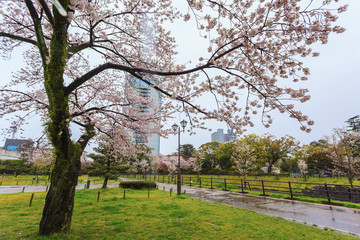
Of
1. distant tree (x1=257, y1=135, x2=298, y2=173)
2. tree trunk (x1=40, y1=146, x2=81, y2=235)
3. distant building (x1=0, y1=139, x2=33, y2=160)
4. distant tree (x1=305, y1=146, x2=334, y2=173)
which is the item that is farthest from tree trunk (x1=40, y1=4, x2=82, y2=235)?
distant tree (x1=305, y1=146, x2=334, y2=173)

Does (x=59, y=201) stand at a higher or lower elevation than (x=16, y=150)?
lower

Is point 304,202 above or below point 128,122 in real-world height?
below

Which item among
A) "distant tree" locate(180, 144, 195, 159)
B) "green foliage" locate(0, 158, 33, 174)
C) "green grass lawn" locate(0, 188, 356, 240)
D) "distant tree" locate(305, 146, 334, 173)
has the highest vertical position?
"distant tree" locate(180, 144, 195, 159)

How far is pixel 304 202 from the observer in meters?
10.1

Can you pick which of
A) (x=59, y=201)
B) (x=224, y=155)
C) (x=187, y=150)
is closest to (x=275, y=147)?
(x=224, y=155)

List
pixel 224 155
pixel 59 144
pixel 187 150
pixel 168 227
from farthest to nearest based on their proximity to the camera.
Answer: pixel 187 150 < pixel 224 155 < pixel 168 227 < pixel 59 144

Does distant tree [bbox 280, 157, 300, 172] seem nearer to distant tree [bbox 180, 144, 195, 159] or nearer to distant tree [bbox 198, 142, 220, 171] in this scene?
distant tree [bbox 198, 142, 220, 171]

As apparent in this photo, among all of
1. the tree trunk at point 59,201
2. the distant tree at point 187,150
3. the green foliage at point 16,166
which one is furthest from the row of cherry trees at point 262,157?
the green foliage at point 16,166

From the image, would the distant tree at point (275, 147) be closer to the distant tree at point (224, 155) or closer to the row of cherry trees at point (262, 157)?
the row of cherry trees at point (262, 157)

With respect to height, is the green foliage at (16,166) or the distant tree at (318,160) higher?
the distant tree at (318,160)

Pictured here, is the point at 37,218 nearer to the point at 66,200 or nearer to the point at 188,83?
the point at 66,200

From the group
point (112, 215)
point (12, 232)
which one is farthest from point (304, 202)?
point (12, 232)

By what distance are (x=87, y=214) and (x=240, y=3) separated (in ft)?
30.6

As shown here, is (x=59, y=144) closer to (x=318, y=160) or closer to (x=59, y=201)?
(x=59, y=201)
